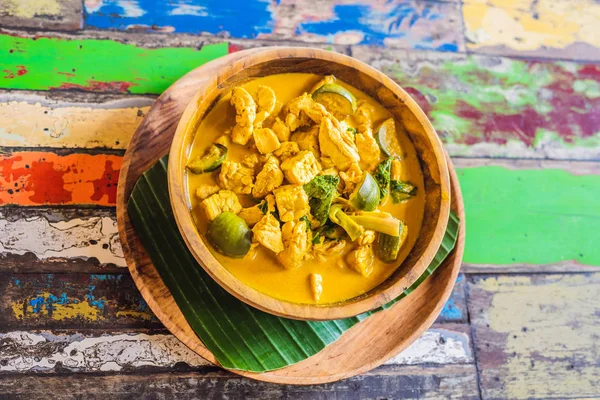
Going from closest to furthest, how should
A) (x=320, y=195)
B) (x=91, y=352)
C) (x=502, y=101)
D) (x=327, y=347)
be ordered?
1. (x=320, y=195)
2. (x=327, y=347)
3. (x=91, y=352)
4. (x=502, y=101)

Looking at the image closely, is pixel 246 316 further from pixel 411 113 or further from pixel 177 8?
pixel 177 8

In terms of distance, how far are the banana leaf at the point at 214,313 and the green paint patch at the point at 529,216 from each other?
112 centimetres

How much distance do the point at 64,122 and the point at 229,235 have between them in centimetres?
132

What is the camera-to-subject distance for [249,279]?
6.90ft

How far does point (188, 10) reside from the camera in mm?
3072

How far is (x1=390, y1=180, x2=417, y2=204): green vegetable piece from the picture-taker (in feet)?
7.58

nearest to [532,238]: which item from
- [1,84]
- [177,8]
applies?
[177,8]

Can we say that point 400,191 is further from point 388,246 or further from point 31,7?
point 31,7

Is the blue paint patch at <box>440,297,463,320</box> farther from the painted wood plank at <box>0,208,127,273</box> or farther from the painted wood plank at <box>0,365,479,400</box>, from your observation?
the painted wood plank at <box>0,208,127,273</box>

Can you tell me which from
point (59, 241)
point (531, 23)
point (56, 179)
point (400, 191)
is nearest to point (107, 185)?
point (56, 179)

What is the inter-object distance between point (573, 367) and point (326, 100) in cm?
206

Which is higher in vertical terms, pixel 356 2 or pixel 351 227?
pixel 356 2

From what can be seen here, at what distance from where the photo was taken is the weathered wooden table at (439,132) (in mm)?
2525

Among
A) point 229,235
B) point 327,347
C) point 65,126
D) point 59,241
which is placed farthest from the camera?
point 65,126
